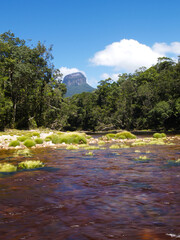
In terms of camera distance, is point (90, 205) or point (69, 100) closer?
point (90, 205)

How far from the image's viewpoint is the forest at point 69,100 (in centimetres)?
3938

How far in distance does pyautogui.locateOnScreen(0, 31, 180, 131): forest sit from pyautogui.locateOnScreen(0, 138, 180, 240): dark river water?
29.1m

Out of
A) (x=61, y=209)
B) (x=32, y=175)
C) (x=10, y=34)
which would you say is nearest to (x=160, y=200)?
(x=61, y=209)

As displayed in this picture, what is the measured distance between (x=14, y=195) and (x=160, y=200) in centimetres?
334

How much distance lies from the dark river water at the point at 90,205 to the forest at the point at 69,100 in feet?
95.6

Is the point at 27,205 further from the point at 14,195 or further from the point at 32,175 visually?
the point at 32,175

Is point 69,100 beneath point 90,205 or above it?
above

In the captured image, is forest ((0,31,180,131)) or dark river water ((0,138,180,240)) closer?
dark river water ((0,138,180,240))

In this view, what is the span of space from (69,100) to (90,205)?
6470 centimetres

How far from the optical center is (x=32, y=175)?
7.06 m

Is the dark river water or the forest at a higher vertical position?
the forest

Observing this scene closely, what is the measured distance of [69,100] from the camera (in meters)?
68.2

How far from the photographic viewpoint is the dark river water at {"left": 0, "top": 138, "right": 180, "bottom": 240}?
3211mm

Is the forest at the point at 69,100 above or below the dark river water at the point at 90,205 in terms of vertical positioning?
above
